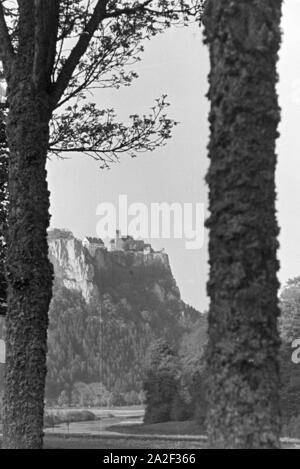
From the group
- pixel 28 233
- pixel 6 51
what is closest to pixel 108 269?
pixel 6 51

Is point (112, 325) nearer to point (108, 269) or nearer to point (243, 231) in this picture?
point (108, 269)

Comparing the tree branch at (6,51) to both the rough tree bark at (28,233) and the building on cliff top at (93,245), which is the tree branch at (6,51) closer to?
the rough tree bark at (28,233)

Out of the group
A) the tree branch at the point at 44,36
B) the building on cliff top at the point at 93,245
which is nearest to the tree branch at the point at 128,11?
the tree branch at the point at 44,36

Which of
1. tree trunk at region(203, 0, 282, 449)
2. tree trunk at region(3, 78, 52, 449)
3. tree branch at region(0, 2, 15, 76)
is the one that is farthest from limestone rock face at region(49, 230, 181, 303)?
tree trunk at region(203, 0, 282, 449)

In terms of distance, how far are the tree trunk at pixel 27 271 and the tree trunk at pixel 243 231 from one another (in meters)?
5.12

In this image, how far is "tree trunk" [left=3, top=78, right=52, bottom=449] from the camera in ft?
32.7

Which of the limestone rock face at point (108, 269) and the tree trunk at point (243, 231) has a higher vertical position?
the limestone rock face at point (108, 269)

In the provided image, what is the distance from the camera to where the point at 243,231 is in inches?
207

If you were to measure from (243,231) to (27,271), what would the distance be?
5500 mm

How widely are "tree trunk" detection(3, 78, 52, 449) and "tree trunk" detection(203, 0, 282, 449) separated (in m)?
5.12

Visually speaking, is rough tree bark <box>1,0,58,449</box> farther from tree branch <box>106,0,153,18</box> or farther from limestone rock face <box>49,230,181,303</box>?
limestone rock face <box>49,230,181,303</box>

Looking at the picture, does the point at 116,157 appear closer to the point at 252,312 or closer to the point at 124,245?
the point at 252,312

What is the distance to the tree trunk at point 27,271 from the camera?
997cm
